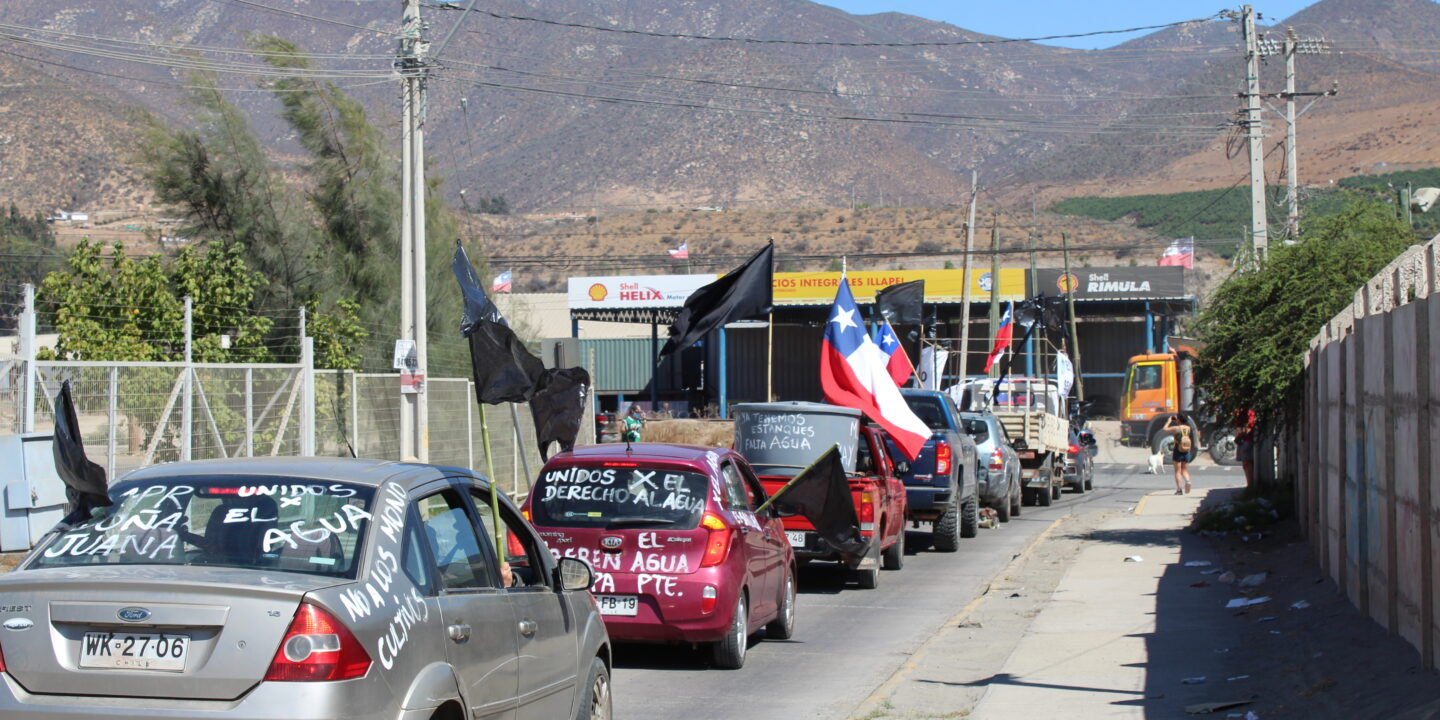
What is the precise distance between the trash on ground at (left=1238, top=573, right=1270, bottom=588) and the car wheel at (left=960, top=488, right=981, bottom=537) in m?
6.47

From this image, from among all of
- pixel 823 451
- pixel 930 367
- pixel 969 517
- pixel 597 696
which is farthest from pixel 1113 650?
pixel 930 367

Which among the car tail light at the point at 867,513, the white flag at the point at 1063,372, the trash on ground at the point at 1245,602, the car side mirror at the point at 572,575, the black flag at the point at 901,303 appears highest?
the black flag at the point at 901,303

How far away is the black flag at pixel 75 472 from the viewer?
219 inches

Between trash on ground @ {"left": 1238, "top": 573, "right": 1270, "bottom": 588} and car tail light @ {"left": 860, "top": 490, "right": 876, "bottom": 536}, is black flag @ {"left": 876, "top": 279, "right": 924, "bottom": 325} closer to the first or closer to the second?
car tail light @ {"left": 860, "top": 490, "right": 876, "bottom": 536}

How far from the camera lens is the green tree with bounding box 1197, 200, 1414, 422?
58.7 ft

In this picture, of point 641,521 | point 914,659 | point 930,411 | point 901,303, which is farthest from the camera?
point 901,303

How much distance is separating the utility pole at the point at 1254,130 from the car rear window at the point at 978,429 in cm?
852

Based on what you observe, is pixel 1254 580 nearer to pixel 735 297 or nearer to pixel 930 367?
pixel 735 297

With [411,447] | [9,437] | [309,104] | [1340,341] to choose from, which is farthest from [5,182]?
[1340,341]

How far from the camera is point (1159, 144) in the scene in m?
166

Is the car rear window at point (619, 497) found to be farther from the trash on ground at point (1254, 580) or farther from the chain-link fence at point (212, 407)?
the trash on ground at point (1254, 580)

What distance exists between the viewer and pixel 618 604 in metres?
10.5

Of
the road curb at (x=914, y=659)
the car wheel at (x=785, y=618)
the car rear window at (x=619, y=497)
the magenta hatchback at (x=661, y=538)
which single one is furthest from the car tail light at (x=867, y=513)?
the car rear window at (x=619, y=497)

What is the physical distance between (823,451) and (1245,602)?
4.51m
